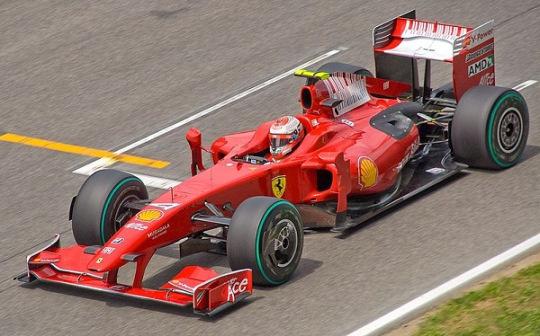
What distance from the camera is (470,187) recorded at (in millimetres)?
12703

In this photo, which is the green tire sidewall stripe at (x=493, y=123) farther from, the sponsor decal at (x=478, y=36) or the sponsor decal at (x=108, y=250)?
the sponsor decal at (x=108, y=250)

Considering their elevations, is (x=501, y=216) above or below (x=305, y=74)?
below

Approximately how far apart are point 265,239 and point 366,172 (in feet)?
6.08

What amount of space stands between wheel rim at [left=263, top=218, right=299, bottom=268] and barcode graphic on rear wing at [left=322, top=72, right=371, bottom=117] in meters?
2.11

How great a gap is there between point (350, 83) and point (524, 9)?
571 centimetres

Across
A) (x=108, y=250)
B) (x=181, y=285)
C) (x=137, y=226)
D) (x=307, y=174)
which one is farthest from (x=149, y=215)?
(x=307, y=174)

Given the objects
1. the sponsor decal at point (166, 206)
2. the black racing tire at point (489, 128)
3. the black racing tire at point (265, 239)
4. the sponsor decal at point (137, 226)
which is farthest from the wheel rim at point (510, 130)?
the sponsor decal at point (137, 226)

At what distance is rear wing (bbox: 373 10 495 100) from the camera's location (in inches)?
527

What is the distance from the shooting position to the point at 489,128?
41.3ft

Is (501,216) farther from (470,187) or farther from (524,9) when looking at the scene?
(524,9)

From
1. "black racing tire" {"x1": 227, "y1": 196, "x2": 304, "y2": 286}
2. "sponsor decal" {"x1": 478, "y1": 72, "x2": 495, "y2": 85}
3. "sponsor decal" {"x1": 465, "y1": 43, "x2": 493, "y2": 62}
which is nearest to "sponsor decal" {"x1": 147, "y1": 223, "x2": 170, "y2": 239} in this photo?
"black racing tire" {"x1": 227, "y1": 196, "x2": 304, "y2": 286}

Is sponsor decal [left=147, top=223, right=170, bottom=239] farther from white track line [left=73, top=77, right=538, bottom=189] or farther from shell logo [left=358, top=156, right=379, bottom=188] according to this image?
white track line [left=73, top=77, right=538, bottom=189]

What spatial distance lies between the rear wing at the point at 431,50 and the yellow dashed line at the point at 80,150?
2698 millimetres

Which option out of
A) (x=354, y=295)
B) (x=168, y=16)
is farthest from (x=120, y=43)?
(x=354, y=295)
